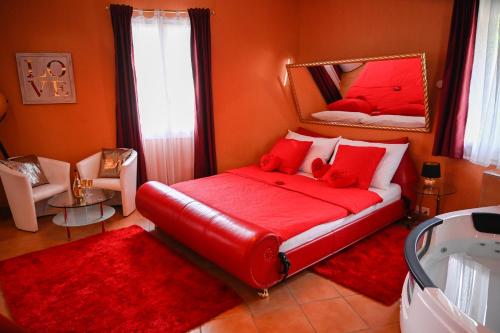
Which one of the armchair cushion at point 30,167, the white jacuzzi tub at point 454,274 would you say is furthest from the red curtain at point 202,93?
the white jacuzzi tub at point 454,274

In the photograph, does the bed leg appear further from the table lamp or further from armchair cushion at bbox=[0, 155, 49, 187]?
armchair cushion at bbox=[0, 155, 49, 187]

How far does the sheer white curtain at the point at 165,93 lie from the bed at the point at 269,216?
88cm

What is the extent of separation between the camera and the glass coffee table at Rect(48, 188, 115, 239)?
309 cm

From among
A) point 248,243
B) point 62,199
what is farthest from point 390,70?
point 62,199

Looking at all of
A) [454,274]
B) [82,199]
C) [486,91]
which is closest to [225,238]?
[454,274]

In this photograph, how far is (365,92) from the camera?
3.79 m

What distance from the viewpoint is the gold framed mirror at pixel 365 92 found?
3309mm

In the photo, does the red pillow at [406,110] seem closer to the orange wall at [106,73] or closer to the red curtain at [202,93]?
the orange wall at [106,73]

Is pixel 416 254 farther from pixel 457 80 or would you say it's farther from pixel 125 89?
pixel 125 89

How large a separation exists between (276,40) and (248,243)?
330cm

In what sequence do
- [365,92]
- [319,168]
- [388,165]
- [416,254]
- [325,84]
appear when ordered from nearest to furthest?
1. [416,254]
2. [388,165]
3. [319,168]
4. [365,92]
5. [325,84]

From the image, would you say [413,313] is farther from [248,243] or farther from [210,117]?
[210,117]

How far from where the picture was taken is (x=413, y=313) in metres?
1.65

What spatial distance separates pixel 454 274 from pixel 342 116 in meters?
2.27
